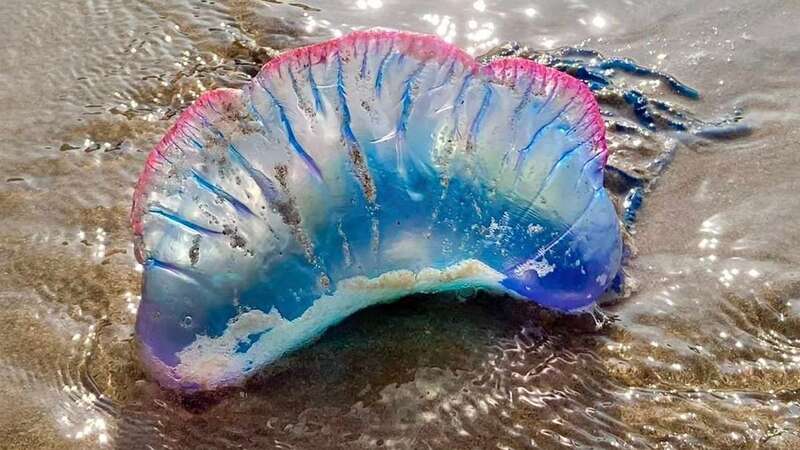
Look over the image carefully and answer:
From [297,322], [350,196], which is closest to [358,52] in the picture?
[350,196]

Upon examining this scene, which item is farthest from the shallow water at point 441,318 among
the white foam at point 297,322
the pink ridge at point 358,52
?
the pink ridge at point 358,52

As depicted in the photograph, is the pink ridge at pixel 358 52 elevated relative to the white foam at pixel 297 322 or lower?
elevated

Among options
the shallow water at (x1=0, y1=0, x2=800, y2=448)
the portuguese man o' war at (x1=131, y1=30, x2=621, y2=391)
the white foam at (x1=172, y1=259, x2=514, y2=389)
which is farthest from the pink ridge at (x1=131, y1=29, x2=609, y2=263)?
the shallow water at (x1=0, y1=0, x2=800, y2=448)

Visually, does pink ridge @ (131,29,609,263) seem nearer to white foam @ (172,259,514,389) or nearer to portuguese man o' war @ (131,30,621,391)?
portuguese man o' war @ (131,30,621,391)

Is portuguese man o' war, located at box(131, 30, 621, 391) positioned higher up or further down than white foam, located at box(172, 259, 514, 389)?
higher up

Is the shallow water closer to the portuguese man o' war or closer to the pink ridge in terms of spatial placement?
the portuguese man o' war

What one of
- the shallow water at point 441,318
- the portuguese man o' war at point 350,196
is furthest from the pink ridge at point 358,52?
the shallow water at point 441,318

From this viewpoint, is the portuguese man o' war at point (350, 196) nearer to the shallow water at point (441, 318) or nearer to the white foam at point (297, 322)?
the white foam at point (297, 322)

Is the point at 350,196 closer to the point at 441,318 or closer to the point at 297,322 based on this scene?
the point at 297,322
